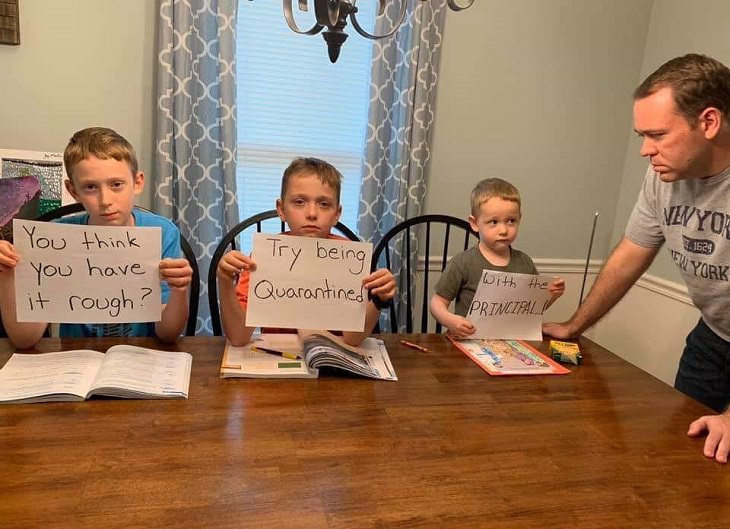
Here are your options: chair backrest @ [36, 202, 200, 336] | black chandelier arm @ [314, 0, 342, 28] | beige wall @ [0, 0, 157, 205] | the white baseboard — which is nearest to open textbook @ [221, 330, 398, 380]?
chair backrest @ [36, 202, 200, 336]

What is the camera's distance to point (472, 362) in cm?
149

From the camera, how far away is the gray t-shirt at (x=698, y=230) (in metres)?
1.46

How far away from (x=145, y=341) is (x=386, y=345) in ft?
2.08

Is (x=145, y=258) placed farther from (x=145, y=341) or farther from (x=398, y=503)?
(x=398, y=503)

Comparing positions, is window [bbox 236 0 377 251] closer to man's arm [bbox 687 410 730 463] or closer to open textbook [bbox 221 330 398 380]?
open textbook [bbox 221 330 398 380]

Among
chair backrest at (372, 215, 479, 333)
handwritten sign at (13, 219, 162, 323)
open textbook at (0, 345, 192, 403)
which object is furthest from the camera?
chair backrest at (372, 215, 479, 333)

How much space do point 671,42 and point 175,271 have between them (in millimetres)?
2600

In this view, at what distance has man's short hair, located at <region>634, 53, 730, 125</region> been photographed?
138 centimetres

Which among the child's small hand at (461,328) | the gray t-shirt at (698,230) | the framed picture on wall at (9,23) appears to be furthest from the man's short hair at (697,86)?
the framed picture on wall at (9,23)

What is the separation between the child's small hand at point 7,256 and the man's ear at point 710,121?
5.36ft

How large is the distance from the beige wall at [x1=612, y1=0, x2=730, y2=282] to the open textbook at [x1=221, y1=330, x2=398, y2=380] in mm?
1898

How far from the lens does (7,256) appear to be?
1196mm

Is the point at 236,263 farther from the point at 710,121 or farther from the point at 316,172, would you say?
the point at 710,121

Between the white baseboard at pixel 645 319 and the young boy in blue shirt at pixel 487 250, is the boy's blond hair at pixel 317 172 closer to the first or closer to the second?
the young boy in blue shirt at pixel 487 250
